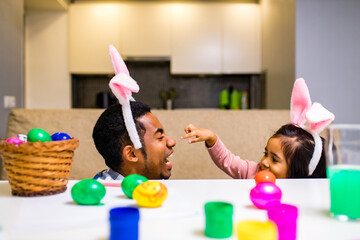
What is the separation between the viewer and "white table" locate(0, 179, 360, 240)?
0.45 m

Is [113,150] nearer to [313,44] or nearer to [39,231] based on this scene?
[39,231]

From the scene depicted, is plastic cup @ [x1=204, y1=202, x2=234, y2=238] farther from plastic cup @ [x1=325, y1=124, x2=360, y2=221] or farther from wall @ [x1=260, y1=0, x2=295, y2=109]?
A: wall @ [x1=260, y1=0, x2=295, y2=109]

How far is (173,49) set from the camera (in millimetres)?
3662

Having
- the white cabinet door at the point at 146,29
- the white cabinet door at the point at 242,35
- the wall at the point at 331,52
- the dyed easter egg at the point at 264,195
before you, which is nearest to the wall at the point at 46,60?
the white cabinet door at the point at 146,29

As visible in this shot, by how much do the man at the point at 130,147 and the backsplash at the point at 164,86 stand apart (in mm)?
2856

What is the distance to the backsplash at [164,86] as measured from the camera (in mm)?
3955

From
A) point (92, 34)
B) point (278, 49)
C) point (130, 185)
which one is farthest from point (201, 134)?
point (92, 34)

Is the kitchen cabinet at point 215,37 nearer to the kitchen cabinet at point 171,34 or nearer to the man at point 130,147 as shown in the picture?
the kitchen cabinet at point 171,34

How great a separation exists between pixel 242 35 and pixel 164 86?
1018 mm

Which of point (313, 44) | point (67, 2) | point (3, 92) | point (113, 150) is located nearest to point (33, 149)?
point (113, 150)

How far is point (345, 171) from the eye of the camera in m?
0.54

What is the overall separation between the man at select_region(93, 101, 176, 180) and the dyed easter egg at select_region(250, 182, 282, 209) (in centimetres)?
55

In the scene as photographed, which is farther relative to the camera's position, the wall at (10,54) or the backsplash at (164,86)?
the backsplash at (164,86)

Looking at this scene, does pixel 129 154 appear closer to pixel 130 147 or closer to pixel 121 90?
A: pixel 130 147
